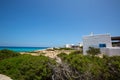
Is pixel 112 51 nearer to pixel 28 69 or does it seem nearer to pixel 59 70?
pixel 59 70

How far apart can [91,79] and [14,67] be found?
176 inches

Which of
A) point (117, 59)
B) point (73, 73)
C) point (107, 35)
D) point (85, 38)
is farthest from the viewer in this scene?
point (85, 38)

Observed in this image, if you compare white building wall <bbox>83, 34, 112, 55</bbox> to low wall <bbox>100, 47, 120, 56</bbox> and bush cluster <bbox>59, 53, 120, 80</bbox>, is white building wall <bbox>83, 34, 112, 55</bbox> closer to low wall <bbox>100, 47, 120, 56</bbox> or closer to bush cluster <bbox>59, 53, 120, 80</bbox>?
low wall <bbox>100, 47, 120, 56</bbox>

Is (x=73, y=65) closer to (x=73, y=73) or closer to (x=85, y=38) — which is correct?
(x=73, y=73)

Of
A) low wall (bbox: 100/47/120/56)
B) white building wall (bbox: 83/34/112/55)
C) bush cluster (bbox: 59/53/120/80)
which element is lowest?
bush cluster (bbox: 59/53/120/80)

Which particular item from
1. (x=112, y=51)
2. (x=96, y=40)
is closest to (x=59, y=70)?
(x=112, y=51)

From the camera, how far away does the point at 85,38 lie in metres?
22.6

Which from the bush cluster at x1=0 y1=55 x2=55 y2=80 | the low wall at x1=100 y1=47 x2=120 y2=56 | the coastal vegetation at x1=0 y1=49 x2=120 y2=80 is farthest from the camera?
the low wall at x1=100 y1=47 x2=120 y2=56

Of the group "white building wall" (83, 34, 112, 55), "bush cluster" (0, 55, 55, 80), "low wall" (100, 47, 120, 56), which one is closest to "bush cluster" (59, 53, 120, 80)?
"bush cluster" (0, 55, 55, 80)

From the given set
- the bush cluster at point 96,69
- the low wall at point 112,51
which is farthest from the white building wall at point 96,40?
the bush cluster at point 96,69

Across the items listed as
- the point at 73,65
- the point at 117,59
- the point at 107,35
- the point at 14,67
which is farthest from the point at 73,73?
the point at 107,35

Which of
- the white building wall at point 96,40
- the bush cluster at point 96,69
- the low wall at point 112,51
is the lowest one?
the bush cluster at point 96,69

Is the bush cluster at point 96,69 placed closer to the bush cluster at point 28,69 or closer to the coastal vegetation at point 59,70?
the coastal vegetation at point 59,70

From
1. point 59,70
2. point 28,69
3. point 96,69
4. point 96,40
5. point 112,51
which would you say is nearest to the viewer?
point 28,69
